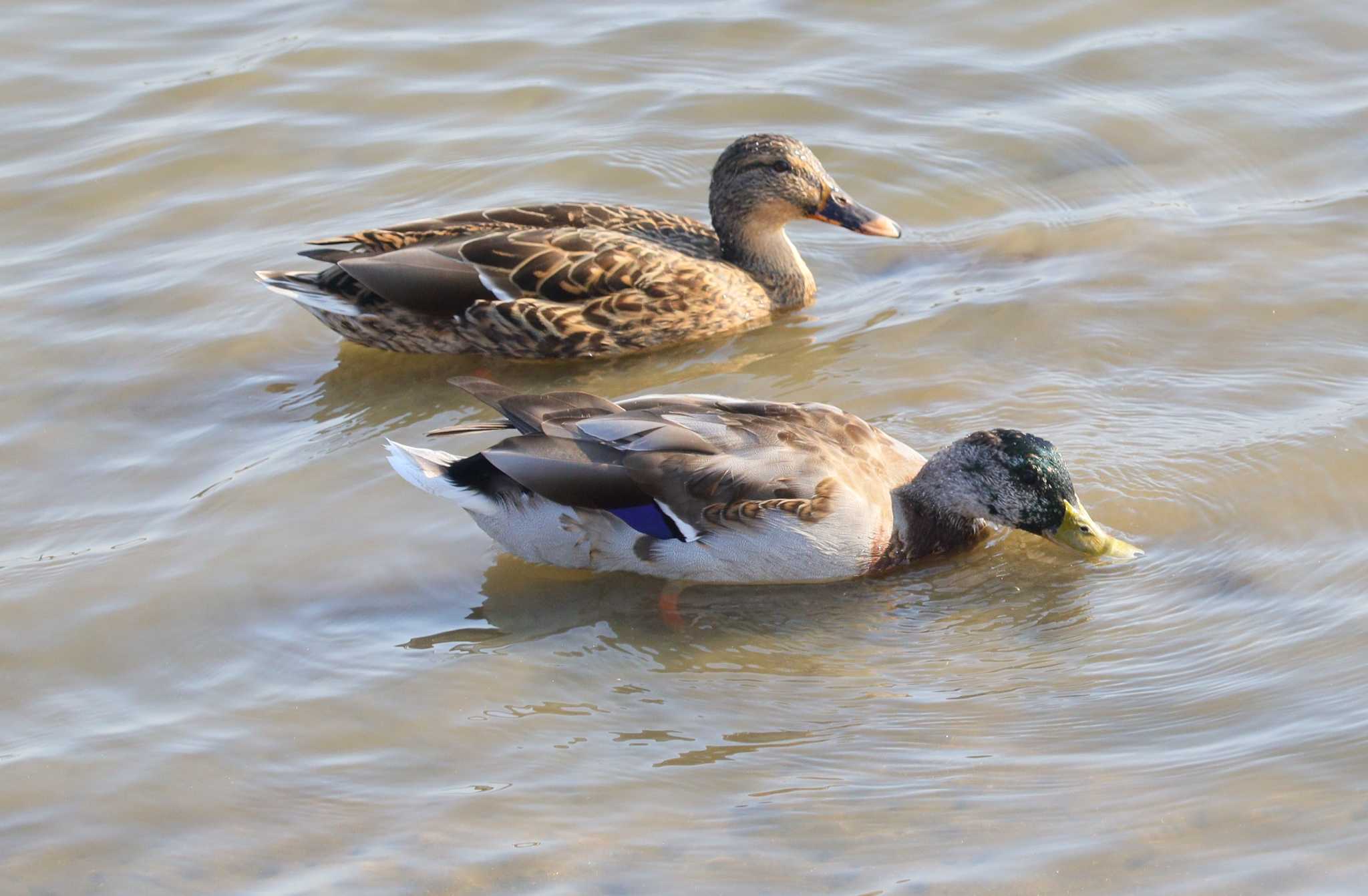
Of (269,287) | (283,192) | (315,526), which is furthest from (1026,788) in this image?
(283,192)

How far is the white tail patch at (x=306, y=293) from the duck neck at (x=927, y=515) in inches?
124

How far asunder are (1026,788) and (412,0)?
27.5 ft

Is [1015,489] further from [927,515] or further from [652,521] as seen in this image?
[652,521]

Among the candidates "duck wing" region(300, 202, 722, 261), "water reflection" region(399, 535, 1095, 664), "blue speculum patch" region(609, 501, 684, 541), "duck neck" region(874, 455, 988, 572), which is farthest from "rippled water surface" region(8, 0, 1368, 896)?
"duck wing" region(300, 202, 722, 261)

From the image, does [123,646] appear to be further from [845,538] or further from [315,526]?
[845,538]

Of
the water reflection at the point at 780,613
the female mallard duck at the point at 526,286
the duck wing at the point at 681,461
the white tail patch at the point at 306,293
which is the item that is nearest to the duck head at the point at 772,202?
the female mallard duck at the point at 526,286

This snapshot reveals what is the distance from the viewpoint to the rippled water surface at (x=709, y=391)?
5211mm

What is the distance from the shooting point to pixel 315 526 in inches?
279

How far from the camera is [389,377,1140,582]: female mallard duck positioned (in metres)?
6.39

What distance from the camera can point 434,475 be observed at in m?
6.66

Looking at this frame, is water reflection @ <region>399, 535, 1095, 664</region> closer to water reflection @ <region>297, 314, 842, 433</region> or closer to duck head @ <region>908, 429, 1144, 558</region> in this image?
duck head @ <region>908, 429, 1144, 558</region>

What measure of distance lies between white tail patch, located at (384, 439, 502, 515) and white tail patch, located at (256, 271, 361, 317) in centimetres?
180

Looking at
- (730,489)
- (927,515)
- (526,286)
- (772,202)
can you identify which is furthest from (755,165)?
(730,489)

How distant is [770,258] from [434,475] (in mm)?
3007
